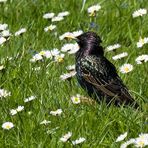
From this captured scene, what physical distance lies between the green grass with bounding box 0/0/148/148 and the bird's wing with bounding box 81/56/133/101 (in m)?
0.13

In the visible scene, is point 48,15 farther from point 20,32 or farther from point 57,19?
point 20,32

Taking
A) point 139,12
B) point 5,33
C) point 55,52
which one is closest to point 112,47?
point 55,52

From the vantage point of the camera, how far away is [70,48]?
6992 millimetres

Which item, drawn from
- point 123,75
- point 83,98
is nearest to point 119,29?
point 123,75

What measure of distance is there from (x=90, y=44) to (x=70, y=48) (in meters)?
0.74

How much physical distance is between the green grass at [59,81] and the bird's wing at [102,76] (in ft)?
0.41

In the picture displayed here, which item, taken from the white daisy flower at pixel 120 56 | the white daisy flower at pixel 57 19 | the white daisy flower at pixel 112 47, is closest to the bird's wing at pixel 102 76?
the white daisy flower at pixel 120 56

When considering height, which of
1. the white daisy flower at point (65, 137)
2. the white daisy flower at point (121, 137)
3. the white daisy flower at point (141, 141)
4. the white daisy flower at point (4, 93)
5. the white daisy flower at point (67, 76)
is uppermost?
the white daisy flower at point (141, 141)

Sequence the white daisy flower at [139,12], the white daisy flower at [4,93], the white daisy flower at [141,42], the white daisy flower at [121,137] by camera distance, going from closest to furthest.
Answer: the white daisy flower at [121,137] < the white daisy flower at [4,93] < the white daisy flower at [141,42] < the white daisy flower at [139,12]

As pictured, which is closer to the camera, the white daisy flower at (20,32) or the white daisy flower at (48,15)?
the white daisy flower at (20,32)

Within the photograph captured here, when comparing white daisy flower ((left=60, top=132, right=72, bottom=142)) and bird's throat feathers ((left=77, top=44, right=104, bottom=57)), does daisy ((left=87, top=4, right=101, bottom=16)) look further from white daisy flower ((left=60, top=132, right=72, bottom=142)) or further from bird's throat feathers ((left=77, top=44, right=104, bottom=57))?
white daisy flower ((left=60, top=132, right=72, bottom=142))

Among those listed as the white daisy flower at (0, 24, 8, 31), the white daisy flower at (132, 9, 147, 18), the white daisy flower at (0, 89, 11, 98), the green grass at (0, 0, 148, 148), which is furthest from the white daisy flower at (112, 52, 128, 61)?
the white daisy flower at (0, 24, 8, 31)

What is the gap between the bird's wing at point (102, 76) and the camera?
19.9 feet

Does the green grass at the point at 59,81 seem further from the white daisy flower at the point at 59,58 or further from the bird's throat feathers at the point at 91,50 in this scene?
the bird's throat feathers at the point at 91,50
